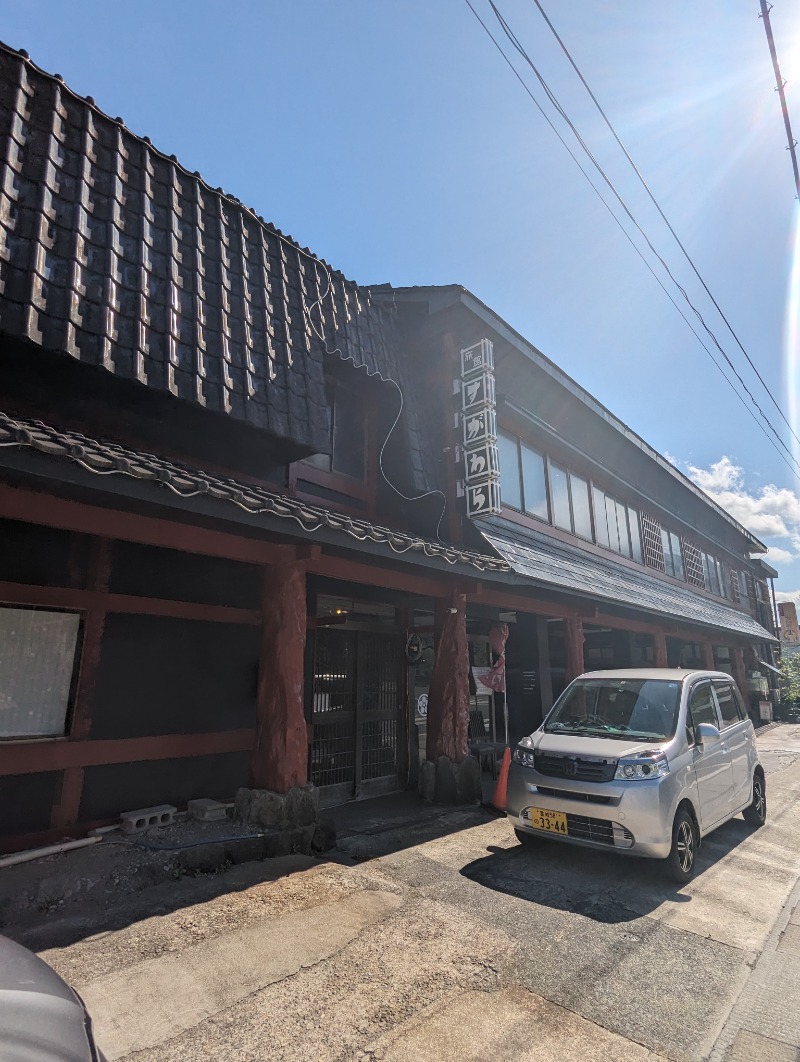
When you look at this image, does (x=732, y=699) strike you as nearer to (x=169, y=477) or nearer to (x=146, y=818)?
(x=146, y=818)

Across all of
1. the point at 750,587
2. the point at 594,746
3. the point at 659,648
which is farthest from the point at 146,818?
the point at 750,587

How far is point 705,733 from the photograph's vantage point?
19.5ft

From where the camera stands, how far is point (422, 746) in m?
9.20

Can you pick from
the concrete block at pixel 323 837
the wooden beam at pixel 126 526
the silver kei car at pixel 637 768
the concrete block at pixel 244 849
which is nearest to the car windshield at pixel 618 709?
the silver kei car at pixel 637 768

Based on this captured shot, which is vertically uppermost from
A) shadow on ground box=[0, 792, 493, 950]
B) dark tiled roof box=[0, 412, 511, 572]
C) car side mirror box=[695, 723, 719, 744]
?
dark tiled roof box=[0, 412, 511, 572]

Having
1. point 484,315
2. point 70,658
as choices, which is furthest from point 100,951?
point 484,315

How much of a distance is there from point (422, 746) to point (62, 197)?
8.61 m

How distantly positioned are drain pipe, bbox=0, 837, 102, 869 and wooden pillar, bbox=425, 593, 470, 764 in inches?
171

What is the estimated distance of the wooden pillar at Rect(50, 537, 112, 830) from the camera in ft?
16.7

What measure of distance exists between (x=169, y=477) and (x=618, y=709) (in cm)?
534

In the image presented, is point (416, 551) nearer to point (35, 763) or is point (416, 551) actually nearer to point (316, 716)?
point (316, 716)

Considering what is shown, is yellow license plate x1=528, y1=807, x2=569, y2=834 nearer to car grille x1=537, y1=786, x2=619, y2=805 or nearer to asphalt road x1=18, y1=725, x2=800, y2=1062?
car grille x1=537, y1=786, x2=619, y2=805

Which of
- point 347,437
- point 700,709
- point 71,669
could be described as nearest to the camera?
point 71,669

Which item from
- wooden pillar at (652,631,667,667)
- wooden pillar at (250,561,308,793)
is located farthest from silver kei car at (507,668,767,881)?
wooden pillar at (652,631,667,667)
